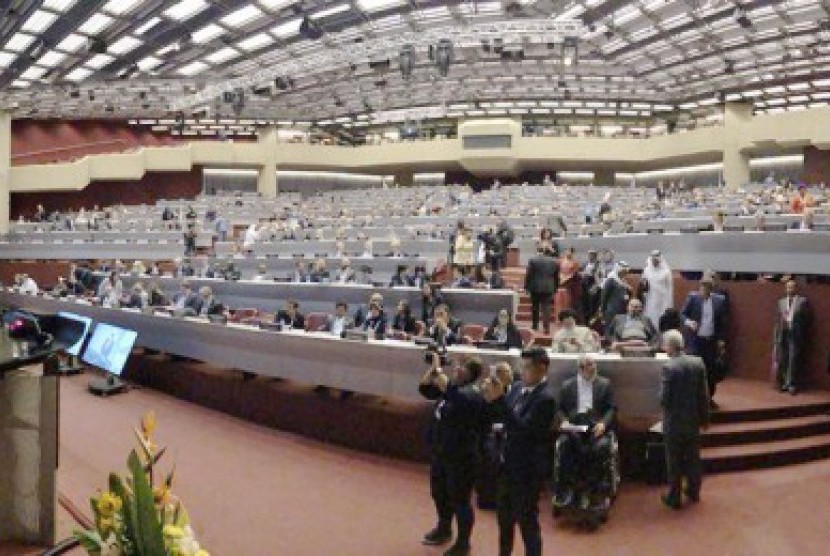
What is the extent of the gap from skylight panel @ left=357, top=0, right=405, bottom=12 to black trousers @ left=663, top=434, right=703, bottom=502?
18002 mm

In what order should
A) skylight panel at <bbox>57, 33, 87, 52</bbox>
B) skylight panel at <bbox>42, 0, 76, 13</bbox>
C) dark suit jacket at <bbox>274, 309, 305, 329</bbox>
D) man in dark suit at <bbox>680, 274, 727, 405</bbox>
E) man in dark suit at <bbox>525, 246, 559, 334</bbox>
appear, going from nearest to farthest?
man in dark suit at <bbox>680, 274, 727, 405</bbox>
dark suit jacket at <bbox>274, 309, 305, 329</bbox>
man in dark suit at <bbox>525, 246, 559, 334</bbox>
skylight panel at <bbox>42, 0, 76, 13</bbox>
skylight panel at <bbox>57, 33, 87, 52</bbox>

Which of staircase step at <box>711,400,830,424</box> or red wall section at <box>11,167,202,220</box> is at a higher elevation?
red wall section at <box>11,167,202,220</box>

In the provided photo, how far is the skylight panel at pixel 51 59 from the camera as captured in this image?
2355 cm

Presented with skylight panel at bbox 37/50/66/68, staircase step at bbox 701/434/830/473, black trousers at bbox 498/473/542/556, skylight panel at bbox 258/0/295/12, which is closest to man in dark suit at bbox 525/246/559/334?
staircase step at bbox 701/434/830/473

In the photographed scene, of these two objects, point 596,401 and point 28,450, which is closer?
point 28,450

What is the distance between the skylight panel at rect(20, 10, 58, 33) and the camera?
18766mm

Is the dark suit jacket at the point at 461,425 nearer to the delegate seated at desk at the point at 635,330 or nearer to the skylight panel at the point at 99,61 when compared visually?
the delegate seated at desk at the point at 635,330

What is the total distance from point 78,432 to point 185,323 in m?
2.36

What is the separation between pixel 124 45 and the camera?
23.3 metres

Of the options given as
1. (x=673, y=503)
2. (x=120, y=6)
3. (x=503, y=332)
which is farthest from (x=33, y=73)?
(x=673, y=503)

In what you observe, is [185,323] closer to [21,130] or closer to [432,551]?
[432,551]

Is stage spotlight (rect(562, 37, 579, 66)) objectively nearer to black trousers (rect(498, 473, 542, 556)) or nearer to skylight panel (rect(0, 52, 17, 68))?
skylight panel (rect(0, 52, 17, 68))

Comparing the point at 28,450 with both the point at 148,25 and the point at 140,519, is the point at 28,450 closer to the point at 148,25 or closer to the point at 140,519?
the point at 140,519

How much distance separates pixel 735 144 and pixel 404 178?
17956 mm
